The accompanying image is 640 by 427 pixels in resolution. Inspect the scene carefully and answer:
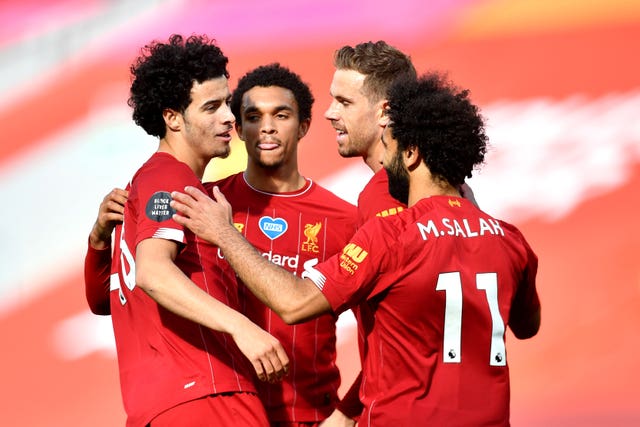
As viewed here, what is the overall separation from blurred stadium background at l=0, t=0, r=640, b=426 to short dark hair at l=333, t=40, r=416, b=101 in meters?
2.46

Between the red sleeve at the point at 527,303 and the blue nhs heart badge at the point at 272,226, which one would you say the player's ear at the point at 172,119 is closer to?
the blue nhs heart badge at the point at 272,226

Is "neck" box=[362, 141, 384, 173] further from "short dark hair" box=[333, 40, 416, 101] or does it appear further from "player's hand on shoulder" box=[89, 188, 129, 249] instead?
"player's hand on shoulder" box=[89, 188, 129, 249]

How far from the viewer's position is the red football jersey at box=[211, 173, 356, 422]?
15.5ft

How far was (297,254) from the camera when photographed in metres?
4.89

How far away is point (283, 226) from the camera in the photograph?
4.95 meters

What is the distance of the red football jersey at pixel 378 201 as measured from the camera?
4172mm

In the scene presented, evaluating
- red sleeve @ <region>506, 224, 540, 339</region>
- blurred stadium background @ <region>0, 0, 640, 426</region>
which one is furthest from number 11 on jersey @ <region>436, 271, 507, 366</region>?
blurred stadium background @ <region>0, 0, 640, 426</region>

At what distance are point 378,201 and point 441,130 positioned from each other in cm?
56

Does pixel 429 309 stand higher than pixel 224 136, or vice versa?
pixel 224 136

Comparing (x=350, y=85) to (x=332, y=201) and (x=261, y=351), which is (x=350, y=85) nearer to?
(x=332, y=201)

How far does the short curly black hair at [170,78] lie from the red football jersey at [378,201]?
2.53 feet

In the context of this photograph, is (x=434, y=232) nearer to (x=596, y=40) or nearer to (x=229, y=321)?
(x=229, y=321)

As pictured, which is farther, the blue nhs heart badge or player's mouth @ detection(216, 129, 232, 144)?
the blue nhs heart badge

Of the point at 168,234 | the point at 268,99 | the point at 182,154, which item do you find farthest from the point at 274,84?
the point at 168,234
